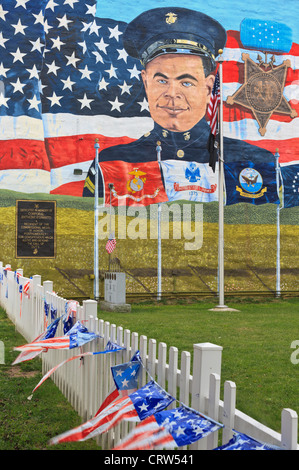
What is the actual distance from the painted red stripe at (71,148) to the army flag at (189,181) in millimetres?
2531

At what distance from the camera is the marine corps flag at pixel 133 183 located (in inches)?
701

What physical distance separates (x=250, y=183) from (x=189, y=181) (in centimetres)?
250

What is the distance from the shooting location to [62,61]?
17.7 meters

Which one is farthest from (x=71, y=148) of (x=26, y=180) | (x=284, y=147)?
(x=284, y=147)

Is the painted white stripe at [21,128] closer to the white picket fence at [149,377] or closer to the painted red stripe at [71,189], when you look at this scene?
the painted red stripe at [71,189]

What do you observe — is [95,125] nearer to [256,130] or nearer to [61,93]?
[61,93]

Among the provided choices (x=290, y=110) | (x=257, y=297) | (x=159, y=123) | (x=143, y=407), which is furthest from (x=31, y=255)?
(x=143, y=407)

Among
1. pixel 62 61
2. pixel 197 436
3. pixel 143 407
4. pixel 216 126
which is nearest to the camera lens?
pixel 197 436

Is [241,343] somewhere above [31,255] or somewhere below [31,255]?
below

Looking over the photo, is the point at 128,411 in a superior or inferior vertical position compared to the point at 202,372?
inferior

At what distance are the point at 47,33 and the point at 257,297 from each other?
1191 cm

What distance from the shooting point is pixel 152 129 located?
61.0 feet

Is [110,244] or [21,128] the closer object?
[21,128]

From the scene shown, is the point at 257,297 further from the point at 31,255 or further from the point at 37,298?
the point at 37,298
